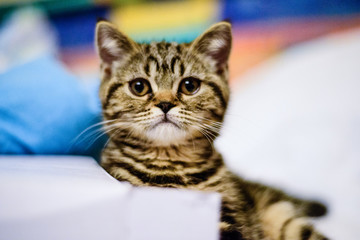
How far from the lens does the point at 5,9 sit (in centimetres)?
200

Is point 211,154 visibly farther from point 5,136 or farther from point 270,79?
point 270,79

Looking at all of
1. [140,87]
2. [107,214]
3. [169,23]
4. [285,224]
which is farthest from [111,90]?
[169,23]

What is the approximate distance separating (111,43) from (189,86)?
298mm

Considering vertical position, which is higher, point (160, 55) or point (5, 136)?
point (160, 55)

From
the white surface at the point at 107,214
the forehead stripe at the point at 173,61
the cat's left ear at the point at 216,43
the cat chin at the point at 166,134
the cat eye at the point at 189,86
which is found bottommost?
the white surface at the point at 107,214

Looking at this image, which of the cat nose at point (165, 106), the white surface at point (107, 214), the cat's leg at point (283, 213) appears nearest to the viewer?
the white surface at point (107, 214)

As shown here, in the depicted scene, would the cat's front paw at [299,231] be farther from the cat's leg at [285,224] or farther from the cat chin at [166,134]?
the cat chin at [166,134]

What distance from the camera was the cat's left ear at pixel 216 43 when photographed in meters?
0.88

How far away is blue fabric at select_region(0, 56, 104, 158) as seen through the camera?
94cm

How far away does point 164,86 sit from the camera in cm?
81

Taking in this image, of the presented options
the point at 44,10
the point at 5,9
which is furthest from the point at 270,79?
the point at 5,9

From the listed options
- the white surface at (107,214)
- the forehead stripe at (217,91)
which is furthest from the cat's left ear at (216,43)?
the white surface at (107,214)

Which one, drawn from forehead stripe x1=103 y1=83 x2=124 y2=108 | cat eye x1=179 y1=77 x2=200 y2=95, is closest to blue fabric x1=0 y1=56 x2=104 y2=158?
forehead stripe x1=103 y1=83 x2=124 y2=108

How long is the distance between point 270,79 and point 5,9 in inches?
75.4
